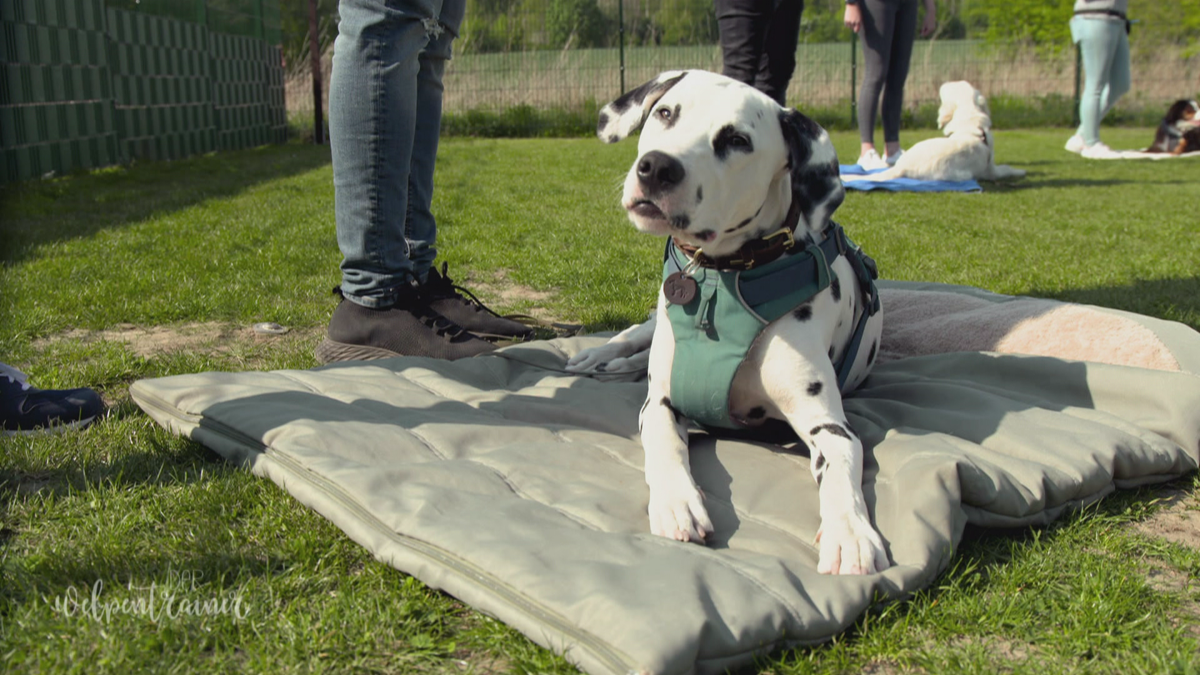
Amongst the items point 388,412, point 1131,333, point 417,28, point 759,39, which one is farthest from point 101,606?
point 759,39

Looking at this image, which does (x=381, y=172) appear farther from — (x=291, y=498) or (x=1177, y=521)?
(x=1177, y=521)

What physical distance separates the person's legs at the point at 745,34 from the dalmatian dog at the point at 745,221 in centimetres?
219

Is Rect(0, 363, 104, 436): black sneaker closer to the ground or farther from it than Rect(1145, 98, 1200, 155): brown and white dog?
closer to the ground

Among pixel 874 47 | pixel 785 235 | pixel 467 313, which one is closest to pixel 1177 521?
pixel 785 235

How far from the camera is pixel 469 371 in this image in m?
3.34

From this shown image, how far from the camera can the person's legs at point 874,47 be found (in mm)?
8812

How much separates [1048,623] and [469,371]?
1989 millimetres

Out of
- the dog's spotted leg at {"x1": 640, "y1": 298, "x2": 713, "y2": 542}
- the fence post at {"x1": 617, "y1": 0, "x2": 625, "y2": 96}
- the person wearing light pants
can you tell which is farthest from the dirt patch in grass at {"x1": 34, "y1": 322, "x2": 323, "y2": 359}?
Answer: the fence post at {"x1": 617, "y1": 0, "x2": 625, "y2": 96}

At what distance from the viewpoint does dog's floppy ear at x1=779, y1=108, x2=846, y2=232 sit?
2.56 metres

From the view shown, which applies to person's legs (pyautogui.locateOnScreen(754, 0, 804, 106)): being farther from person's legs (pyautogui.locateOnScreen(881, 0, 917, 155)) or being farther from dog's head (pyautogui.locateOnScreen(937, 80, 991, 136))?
dog's head (pyautogui.locateOnScreen(937, 80, 991, 136))

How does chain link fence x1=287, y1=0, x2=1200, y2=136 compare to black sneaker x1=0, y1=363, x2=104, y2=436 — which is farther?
chain link fence x1=287, y1=0, x2=1200, y2=136

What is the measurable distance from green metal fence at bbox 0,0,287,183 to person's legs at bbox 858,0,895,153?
7573mm

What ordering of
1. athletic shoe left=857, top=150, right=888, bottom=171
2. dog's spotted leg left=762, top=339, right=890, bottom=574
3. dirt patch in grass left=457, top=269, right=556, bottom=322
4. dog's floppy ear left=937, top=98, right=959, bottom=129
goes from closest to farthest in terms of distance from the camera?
dog's spotted leg left=762, top=339, right=890, bottom=574 → dirt patch in grass left=457, top=269, right=556, bottom=322 → athletic shoe left=857, top=150, right=888, bottom=171 → dog's floppy ear left=937, top=98, right=959, bottom=129

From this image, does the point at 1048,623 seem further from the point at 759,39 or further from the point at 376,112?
the point at 759,39
